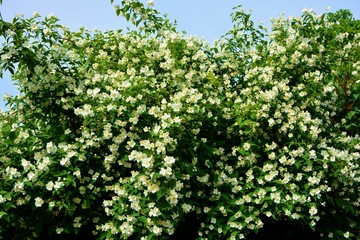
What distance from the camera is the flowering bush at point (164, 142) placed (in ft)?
14.4

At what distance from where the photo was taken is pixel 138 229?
423 cm

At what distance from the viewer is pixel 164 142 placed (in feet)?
A: 13.6

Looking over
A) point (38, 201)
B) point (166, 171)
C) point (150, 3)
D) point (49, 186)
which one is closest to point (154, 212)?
point (166, 171)

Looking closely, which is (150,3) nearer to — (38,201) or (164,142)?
(164,142)

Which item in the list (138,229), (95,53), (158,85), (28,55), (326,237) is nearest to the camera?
(138,229)

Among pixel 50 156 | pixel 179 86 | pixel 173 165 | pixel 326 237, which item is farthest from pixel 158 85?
pixel 326 237

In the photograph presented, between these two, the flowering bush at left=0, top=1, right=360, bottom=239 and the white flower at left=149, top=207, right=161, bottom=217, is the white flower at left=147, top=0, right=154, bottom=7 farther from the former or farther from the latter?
the white flower at left=149, top=207, right=161, bottom=217

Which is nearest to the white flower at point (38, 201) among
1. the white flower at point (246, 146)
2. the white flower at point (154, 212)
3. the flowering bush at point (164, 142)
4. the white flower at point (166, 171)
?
the flowering bush at point (164, 142)

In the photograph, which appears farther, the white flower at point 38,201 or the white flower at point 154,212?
the white flower at point 38,201

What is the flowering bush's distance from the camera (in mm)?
4375

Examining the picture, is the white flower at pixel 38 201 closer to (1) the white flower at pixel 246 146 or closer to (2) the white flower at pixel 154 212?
(2) the white flower at pixel 154 212

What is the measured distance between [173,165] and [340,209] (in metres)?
2.51

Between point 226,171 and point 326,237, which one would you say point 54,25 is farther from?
point 326,237

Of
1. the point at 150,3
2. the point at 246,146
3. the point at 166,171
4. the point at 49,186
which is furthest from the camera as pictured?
the point at 150,3
